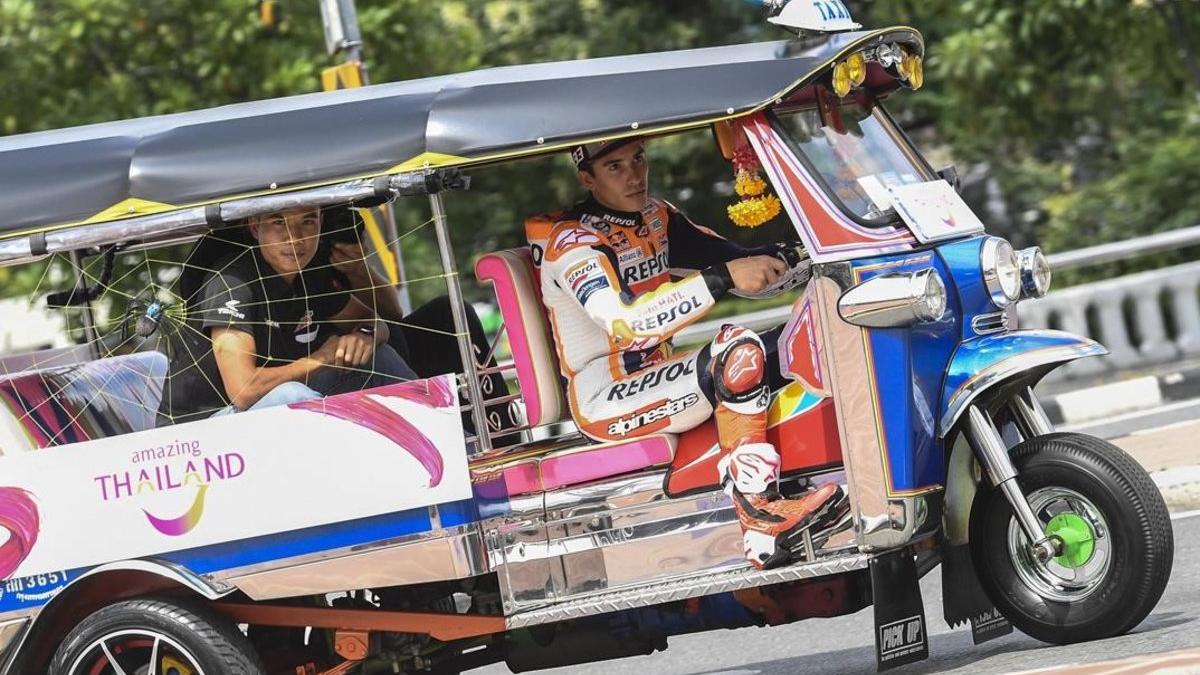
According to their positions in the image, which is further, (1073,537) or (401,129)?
(401,129)

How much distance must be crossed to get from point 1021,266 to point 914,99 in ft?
52.6

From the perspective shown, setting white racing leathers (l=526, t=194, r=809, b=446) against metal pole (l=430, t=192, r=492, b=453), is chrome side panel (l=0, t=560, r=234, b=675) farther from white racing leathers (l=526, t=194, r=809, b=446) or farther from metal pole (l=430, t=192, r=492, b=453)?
white racing leathers (l=526, t=194, r=809, b=446)

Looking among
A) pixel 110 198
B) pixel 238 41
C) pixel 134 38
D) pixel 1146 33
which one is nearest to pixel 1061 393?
pixel 1146 33

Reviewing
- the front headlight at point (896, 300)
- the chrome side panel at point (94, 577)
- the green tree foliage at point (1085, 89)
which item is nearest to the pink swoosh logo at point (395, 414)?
the chrome side panel at point (94, 577)

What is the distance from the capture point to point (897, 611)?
5691mm

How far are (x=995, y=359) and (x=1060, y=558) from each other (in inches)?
25.0

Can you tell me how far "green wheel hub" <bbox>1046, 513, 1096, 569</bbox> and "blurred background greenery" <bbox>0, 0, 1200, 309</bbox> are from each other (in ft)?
25.2

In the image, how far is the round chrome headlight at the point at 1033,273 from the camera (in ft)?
19.0

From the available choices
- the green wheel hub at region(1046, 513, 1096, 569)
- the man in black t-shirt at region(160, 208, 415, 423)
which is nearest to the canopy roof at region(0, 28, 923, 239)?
the man in black t-shirt at region(160, 208, 415, 423)

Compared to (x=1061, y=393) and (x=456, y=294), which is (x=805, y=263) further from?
(x=1061, y=393)

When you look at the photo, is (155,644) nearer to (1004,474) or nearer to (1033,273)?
(1004,474)

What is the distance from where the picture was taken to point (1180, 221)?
55.6 ft

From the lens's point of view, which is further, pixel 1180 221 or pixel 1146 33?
pixel 1180 221

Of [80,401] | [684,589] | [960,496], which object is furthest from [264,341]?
[960,496]
